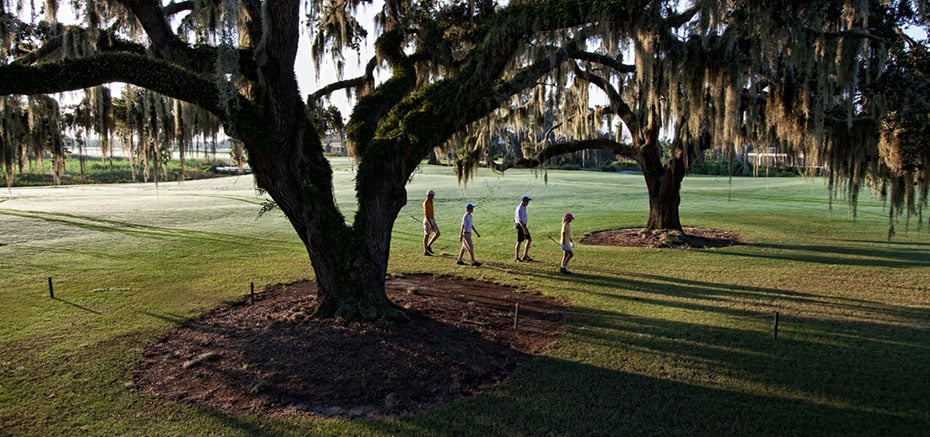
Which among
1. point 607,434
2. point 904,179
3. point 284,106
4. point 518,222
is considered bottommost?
point 607,434

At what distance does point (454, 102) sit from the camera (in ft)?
23.7

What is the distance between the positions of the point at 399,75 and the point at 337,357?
4634 mm

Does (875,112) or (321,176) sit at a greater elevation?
(875,112)

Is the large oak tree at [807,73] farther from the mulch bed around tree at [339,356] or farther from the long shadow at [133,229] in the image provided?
the long shadow at [133,229]

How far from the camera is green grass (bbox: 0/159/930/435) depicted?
5188 mm

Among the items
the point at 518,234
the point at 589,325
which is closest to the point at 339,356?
the point at 589,325

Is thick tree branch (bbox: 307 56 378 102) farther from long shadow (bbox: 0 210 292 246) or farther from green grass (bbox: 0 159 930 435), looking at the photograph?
long shadow (bbox: 0 210 292 246)

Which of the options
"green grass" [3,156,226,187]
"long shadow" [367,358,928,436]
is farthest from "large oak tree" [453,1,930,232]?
"green grass" [3,156,226,187]

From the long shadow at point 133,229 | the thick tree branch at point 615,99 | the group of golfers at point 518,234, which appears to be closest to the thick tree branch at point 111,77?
the group of golfers at point 518,234

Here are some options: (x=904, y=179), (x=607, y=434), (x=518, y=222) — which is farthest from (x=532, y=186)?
(x=607, y=434)

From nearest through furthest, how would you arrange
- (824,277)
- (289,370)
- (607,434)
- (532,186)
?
(607,434)
(289,370)
(824,277)
(532,186)

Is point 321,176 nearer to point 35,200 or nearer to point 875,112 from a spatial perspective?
point 875,112

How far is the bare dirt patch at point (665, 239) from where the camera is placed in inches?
615

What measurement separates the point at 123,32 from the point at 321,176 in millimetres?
3517
